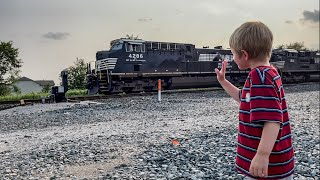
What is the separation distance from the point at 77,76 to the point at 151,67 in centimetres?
3451

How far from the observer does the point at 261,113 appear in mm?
1648

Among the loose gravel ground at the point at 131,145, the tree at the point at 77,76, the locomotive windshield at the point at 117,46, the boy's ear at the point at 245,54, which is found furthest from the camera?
the tree at the point at 77,76

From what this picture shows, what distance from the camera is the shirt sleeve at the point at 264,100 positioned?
1.64m

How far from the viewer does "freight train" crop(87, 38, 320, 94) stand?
16.5 meters

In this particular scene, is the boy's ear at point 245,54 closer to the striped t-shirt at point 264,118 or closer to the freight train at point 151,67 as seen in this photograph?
the striped t-shirt at point 264,118

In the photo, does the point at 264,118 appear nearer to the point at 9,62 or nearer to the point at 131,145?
the point at 131,145

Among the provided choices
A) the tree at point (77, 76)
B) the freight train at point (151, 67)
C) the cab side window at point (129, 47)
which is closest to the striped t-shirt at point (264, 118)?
the freight train at point (151, 67)

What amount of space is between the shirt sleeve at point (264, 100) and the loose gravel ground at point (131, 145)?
2.07m

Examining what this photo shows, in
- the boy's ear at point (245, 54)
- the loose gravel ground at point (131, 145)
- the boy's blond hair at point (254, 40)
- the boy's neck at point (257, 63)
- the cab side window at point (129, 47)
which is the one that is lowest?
Result: the loose gravel ground at point (131, 145)

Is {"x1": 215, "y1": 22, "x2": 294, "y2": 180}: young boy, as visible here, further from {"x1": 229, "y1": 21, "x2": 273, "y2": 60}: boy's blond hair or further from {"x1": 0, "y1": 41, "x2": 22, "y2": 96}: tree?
{"x1": 0, "y1": 41, "x2": 22, "y2": 96}: tree

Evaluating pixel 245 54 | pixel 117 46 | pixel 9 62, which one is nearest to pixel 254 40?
pixel 245 54

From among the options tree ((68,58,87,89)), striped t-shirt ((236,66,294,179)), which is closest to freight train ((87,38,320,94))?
striped t-shirt ((236,66,294,179))

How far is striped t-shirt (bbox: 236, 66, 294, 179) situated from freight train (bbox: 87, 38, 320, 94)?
14.3m

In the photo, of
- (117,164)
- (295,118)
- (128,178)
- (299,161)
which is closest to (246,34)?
(128,178)
